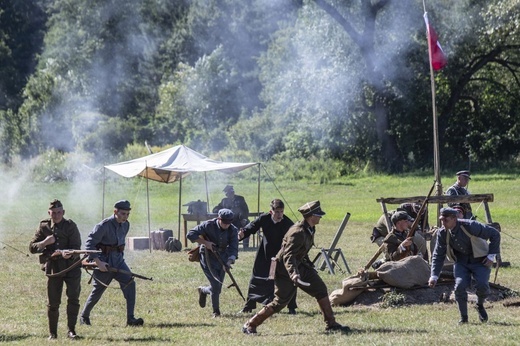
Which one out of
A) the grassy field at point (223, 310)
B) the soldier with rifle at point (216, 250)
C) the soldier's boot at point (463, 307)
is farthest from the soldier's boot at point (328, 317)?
the soldier with rifle at point (216, 250)

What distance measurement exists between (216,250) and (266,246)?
2.26 feet

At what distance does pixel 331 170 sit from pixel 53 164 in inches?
493

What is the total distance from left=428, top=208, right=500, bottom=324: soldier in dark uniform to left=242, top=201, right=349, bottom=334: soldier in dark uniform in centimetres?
135

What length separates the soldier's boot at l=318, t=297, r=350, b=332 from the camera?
12.5 metres

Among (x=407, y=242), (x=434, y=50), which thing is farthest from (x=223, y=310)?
(x=434, y=50)

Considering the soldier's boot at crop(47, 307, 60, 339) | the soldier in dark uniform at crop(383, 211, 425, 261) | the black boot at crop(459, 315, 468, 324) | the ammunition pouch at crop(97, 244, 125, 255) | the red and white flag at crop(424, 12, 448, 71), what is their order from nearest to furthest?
the soldier's boot at crop(47, 307, 60, 339)
the black boot at crop(459, 315, 468, 324)
the ammunition pouch at crop(97, 244, 125, 255)
the soldier in dark uniform at crop(383, 211, 425, 261)
the red and white flag at crop(424, 12, 448, 71)

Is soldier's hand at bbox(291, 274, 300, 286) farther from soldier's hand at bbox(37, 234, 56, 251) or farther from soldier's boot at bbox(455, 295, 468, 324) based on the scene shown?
soldier's hand at bbox(37, 234, 56, 251)

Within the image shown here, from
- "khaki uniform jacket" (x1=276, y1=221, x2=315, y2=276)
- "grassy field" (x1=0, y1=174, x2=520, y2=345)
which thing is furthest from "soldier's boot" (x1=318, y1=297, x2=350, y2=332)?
"khaki uniform jacket" (x1=276, y1=221, x2=315, y2=276)

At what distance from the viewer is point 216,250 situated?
14484 mm

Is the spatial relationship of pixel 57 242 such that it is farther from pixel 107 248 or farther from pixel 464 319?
pixel 464 319

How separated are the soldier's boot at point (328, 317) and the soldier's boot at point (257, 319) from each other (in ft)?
1.98

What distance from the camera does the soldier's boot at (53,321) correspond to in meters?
12.6

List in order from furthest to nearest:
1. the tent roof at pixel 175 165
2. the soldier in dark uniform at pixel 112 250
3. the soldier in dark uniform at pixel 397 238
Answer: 1. the tent roof at pixel 175 165
2. the soldier in dark uniform at pixel 397 238
3. the soldier in dark uniform at pixel 112 250

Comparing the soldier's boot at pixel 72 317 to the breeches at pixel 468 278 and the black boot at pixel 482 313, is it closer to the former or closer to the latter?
the breeches at pixel 468 278
